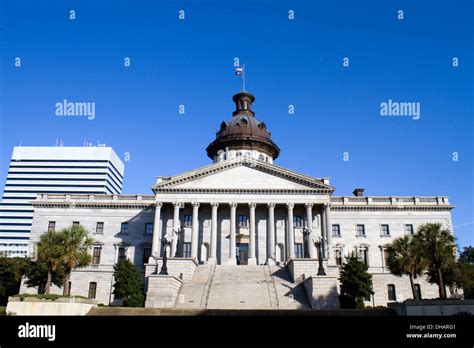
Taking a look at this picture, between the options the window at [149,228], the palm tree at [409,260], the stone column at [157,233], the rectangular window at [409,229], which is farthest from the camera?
the rectangular window at [409,229]

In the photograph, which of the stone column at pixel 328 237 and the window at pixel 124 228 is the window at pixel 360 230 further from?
the window at pixel 124 228

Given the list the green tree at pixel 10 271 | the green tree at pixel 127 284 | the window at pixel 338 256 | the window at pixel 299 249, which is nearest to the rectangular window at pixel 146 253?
the green tree at pixel 10 271

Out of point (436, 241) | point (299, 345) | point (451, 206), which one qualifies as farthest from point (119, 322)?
point (451, 206)

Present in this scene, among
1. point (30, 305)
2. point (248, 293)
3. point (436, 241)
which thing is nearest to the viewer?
point (30, 305)

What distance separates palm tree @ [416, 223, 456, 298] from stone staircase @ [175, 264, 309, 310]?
10827 millimetres

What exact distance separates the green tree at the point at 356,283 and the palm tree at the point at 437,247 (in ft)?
18.9

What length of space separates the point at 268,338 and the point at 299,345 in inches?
40.0

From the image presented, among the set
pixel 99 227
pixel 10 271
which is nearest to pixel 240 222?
pixel 99 227

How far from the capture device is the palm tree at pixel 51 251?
36562 mm

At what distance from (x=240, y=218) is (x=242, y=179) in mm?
5249

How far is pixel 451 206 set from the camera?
57.4m

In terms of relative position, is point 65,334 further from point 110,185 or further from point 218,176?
point 110,185

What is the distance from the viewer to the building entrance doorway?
54.1m

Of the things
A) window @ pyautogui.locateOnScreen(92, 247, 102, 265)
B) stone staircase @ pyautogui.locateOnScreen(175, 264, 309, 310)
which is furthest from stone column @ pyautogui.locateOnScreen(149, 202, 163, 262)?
window @ pyautogui.locateOnScreen(92, 247, 102, 265)
